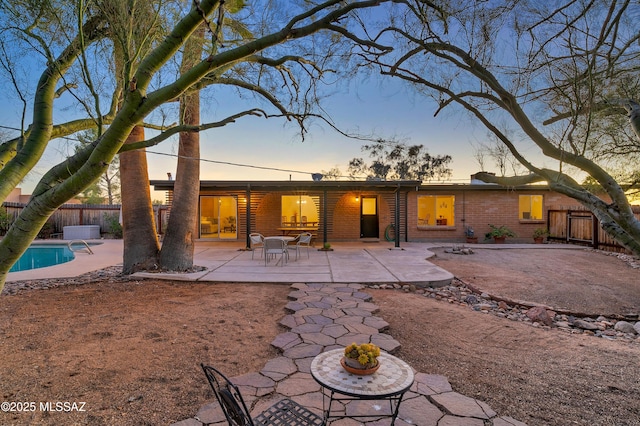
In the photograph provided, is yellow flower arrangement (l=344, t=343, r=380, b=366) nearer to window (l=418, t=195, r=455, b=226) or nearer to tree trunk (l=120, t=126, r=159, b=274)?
tree trunk (l=120, t=126, r=159, b=274)

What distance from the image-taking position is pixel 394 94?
3.39 metres

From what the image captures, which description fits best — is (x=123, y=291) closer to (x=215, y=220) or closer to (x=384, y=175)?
(x=215, y=220)

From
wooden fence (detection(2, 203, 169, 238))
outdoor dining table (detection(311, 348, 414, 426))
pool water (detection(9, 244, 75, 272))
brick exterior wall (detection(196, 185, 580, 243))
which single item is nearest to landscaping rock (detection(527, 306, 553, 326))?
outdoor dining table (detection(311, 348, 414, 426))

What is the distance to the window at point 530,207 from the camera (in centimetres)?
1468

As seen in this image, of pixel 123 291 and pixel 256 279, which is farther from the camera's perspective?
pixel 256 279

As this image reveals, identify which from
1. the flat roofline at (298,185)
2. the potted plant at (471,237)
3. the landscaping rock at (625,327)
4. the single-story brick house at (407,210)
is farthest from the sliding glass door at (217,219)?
the landscaping rock at (625,327)

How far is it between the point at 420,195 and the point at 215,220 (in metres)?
10.4

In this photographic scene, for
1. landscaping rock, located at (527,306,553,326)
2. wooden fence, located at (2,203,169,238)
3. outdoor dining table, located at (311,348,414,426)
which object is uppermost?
wooden fence, located at (2,203,169,238)

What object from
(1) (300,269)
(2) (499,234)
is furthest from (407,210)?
(1) (300,269)

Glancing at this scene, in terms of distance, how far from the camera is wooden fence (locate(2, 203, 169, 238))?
15976mm

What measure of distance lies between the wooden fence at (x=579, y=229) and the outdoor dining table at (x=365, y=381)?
12.6 metres

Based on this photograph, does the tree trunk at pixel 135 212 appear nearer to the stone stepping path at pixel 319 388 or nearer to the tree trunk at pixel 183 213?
the tree trunk at pixel 183 213

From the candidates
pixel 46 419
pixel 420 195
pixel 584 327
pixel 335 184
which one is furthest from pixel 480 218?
pixel 46 419

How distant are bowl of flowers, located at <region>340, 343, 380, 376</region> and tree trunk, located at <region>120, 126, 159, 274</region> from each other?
633 cm
